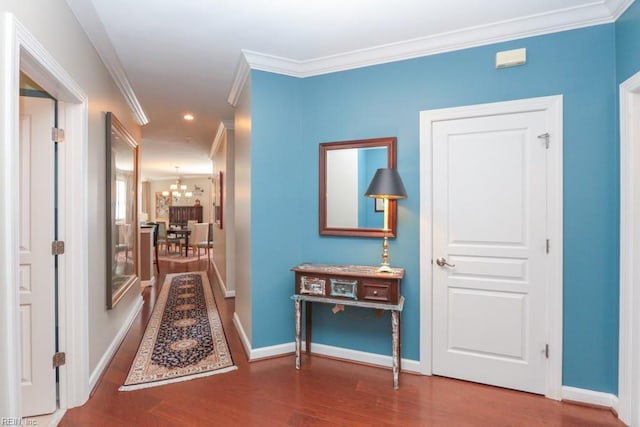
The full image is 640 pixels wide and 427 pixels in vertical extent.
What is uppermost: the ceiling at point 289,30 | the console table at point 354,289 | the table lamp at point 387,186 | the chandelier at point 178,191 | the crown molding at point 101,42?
the ceiling at point 289,30

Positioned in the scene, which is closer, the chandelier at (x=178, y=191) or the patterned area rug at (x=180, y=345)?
the patterned area rug at (x=180, y=345)

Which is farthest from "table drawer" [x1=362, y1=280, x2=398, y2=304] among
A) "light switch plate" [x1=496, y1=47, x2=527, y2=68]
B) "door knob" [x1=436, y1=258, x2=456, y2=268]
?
"light switch plate" [x1=496, y1=47, x2=527, y2=68]

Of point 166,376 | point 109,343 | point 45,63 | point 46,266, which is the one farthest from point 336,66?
point 109,343

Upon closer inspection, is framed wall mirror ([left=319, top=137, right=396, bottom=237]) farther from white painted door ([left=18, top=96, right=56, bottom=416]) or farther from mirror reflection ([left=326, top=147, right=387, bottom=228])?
white painted door ([left=18, top=96, right=56, bottom=416])

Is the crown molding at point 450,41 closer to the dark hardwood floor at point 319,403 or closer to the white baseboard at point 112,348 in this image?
the dark hardwood floor at point 319,403

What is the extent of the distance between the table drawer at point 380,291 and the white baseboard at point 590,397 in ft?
4.21

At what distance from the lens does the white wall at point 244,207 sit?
9.92 feet

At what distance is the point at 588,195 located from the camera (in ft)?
Answer: 7.35

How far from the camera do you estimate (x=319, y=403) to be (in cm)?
226

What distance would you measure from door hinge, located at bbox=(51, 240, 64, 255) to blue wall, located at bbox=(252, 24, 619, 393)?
1.34 meters

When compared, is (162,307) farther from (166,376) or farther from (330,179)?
(330,179)

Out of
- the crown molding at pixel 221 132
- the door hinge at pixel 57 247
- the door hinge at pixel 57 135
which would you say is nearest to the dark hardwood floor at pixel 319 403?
the door hinge at pixel 57 247

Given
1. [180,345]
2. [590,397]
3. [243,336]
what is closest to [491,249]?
[590,397]

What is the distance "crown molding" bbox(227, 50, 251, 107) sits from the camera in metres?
2.94
